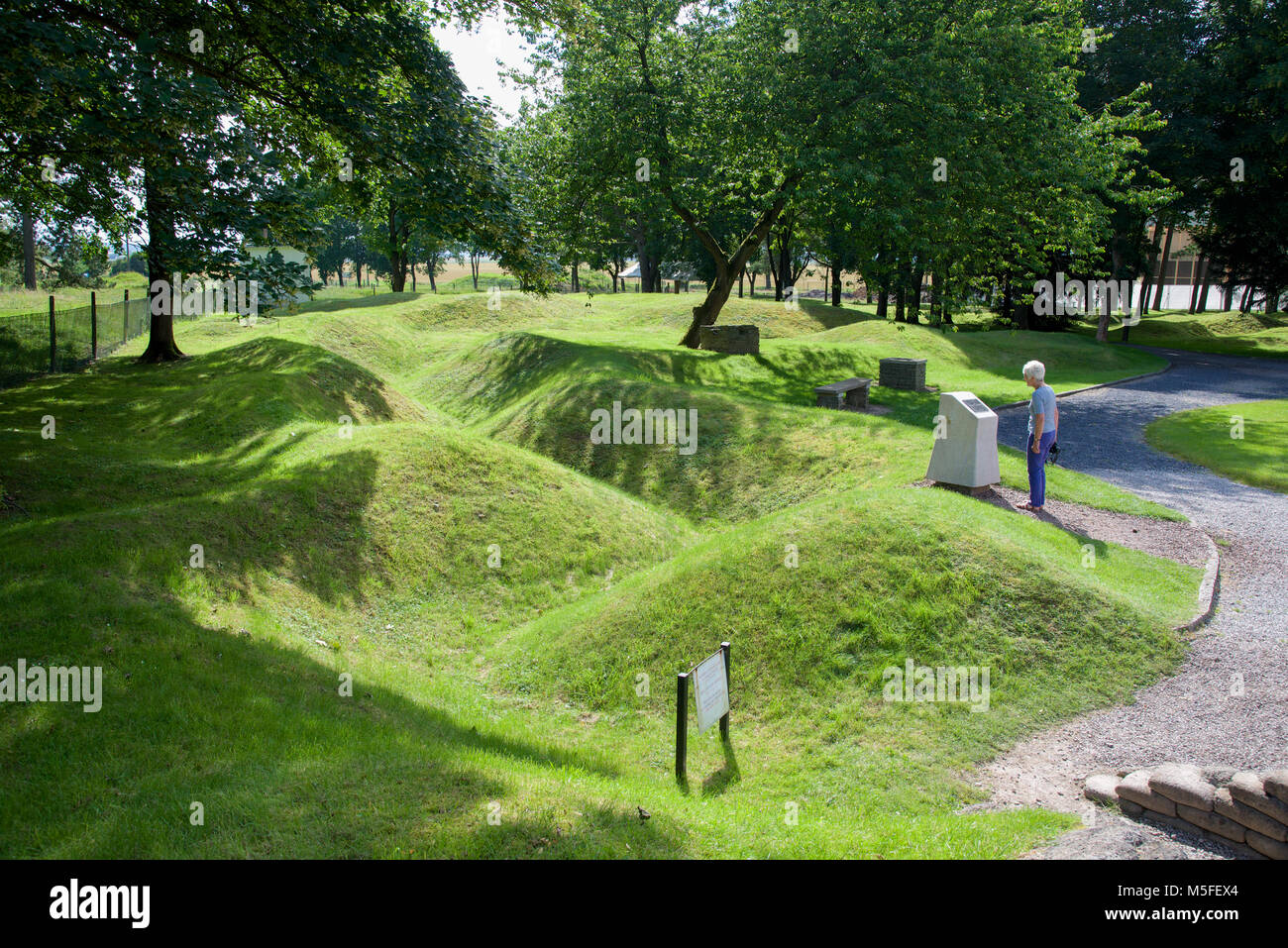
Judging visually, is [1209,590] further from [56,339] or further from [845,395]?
[56,339]

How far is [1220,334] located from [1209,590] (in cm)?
4593

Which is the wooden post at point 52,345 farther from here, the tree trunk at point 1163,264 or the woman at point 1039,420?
the tree trunk at point 1163,264

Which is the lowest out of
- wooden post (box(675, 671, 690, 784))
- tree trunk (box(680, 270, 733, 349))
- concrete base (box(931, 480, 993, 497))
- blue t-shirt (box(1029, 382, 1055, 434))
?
wooden post (box(675, 671, 690, 784))

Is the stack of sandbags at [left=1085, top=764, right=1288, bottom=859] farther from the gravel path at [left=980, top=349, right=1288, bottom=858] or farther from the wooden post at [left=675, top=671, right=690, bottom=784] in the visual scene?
the wooden post at [left=675, top=671, right=690, bottom=784]

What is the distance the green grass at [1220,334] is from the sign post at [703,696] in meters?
45.5

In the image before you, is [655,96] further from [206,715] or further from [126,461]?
[206,715]

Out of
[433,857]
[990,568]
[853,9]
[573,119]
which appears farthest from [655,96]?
[433,857]

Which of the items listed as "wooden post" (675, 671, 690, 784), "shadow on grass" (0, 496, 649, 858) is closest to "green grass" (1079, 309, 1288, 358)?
"wooden post" (675, 671, 690, 784)

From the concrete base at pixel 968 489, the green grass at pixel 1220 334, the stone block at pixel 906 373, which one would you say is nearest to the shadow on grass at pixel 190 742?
the concrete base at pixel 968 489

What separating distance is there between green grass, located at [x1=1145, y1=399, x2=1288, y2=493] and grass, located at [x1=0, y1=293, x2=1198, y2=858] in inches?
211

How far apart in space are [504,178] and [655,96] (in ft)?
40.3

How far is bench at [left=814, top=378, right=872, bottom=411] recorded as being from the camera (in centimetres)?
2162

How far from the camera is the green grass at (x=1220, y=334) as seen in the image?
42375mm

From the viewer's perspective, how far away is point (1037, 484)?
12.9m
